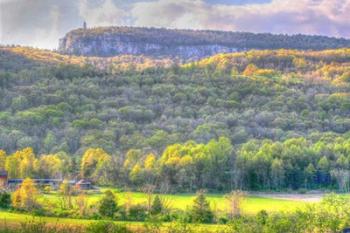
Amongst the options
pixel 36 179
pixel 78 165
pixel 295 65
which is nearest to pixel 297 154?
pixel 78 165

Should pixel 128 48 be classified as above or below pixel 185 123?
Answer: above

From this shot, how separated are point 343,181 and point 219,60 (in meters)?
39.0

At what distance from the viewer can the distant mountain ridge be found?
90812 millimetres

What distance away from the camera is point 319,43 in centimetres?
8819

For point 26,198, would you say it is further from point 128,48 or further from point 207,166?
point 128,48

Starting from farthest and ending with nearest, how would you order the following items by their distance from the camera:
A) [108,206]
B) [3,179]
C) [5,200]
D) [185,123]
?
[185,123], [3,179], [5,200], [108,206]

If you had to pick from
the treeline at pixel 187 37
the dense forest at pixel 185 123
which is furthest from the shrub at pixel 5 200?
the treeline at pixel 187 37

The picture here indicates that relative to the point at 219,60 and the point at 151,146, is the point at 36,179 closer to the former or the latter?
the point at 151,146

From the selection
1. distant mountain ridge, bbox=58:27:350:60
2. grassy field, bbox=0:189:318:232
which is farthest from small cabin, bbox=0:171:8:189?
distant mountain ridge, bbox=58:27:350:60

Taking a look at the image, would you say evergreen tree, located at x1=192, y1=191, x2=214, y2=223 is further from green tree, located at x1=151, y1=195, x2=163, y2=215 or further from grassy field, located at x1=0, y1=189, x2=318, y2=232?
green tree, located at x1=151, y1=195, x2=163, y2=215

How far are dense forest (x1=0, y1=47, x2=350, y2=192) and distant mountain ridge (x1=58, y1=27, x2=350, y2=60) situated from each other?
21.3m

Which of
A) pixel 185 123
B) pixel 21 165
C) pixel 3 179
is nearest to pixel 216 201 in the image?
pixel 3 179

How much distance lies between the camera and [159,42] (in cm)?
9225

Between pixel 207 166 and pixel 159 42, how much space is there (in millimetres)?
61552
